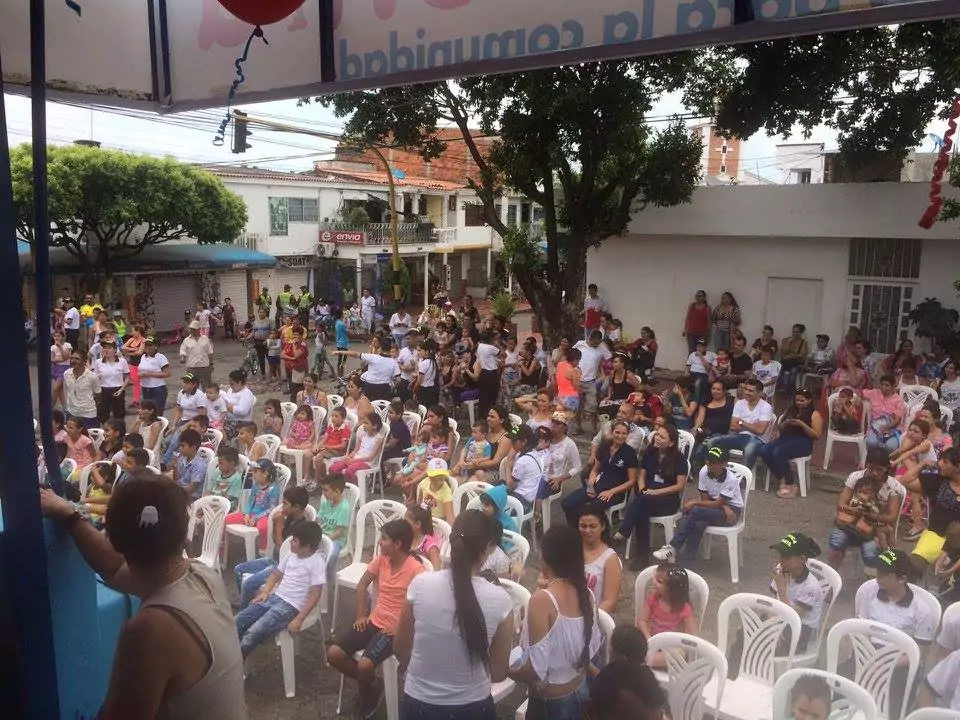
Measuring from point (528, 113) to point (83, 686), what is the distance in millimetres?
11729

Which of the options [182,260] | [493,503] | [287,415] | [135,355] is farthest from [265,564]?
[182,260]

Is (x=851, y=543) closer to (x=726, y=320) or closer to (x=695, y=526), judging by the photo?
(x=695, y=526)

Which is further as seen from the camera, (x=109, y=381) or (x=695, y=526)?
(x=109, y=381)

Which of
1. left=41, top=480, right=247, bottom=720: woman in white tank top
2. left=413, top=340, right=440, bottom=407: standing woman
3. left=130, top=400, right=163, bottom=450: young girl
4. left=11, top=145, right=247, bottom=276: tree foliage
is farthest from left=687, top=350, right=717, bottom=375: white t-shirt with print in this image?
left=11, top=145, right=247, bottom=276: tree foliage

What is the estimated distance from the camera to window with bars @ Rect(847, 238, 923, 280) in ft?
42.5

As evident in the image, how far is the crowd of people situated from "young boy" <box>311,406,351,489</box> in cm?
2

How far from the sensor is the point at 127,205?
20.2 meters

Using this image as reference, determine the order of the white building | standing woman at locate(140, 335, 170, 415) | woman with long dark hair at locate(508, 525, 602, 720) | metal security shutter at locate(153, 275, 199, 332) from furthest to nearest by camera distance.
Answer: metal security shutter at locate(153, 275, 199, 332)
the white building
standing woman at locate(140, 335, 170, 415)
woman with long dark hair at locate(508, 525, 602, 720)

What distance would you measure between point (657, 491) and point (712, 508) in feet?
1.48

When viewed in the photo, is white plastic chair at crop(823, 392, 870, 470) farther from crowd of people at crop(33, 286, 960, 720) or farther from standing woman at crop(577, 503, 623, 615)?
standing woman at crop(577, 503, 623, 615)

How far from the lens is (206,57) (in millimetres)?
2740

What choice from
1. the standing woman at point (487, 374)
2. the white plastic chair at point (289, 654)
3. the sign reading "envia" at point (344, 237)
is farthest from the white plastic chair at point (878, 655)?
the sign reading "envia" at point (344, 237)

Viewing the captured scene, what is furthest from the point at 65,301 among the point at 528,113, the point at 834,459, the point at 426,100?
the point at 834,459

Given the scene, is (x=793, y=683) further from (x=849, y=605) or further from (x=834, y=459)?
(x=834, y=459)
